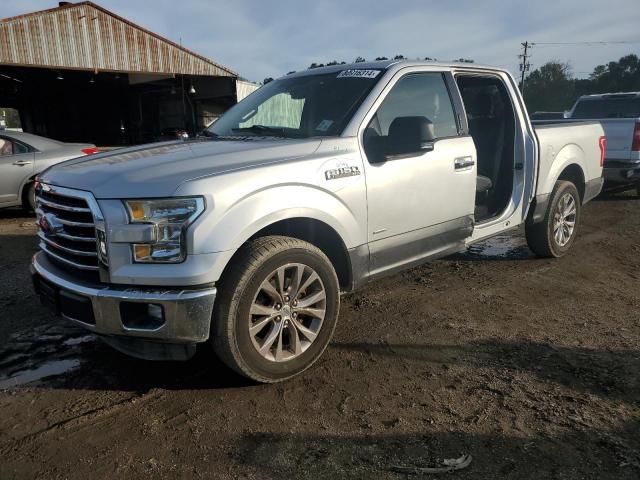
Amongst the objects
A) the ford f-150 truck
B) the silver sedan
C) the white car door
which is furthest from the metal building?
the ford f-150 truck

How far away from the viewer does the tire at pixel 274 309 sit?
2.67m

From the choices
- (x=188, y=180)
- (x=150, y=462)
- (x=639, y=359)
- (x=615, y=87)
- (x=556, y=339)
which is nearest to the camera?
(x=150, y=462)

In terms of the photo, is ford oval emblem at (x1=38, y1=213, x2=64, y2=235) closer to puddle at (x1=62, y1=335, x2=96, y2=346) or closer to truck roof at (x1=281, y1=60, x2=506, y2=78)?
puddle at (x1=62, y1=335, x2=96, y2=346)

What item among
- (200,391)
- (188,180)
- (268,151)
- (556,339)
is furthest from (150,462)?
(556,339)

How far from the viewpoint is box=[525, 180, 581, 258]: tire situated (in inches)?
207

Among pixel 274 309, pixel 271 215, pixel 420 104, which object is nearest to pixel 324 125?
pixel 420 104

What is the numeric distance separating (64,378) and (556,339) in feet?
10.9

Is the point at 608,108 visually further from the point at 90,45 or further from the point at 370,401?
the point at 90,45

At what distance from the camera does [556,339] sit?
3.49 m

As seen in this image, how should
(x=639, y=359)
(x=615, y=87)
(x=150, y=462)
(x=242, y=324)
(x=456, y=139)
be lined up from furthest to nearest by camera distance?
(x=615, y=87) < (x=456, y=139) < (x=639, y=359) < (x=242, y=324) < (x=150, y=462)

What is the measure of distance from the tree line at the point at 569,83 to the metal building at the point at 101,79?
41.8 metres

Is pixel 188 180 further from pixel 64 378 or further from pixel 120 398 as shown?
pixel 64 378

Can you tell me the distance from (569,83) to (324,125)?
71623mm

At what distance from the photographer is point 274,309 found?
114 inches
